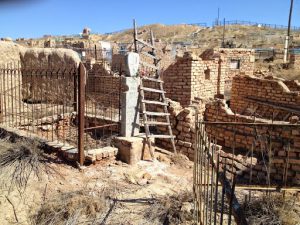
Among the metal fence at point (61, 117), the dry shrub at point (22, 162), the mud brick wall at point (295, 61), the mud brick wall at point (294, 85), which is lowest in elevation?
the dry shrub at point (22, 162)

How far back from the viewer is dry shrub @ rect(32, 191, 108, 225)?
429 cm

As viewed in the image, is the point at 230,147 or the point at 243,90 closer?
the point at 230,147

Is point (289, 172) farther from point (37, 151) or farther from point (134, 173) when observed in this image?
point (37, 151)

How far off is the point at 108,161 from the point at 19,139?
1.91 metres

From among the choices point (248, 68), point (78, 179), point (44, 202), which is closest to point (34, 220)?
point (44, 202)

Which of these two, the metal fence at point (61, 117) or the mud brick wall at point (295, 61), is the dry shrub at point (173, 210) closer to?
the metal fence at point (61, 117)

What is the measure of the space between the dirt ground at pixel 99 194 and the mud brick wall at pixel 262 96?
4.65 m

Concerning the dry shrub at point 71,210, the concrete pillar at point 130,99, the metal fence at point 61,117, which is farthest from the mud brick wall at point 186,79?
the dry shrub at point 71,210

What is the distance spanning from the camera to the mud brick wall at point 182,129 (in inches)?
283

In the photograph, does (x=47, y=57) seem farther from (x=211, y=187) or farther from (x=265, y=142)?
(x=211, y=187)

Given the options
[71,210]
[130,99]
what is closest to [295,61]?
[130,99]

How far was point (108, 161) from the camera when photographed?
20.0 ft

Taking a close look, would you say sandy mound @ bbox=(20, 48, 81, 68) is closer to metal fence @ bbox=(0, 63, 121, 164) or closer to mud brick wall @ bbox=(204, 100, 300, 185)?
metal fence @ bbox=(0, 63, 121, 164)

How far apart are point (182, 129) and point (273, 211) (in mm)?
3272
